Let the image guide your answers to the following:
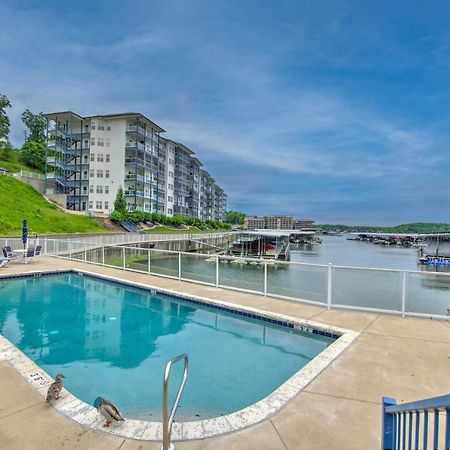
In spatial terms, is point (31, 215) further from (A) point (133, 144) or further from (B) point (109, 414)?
(B) point (109, 414)

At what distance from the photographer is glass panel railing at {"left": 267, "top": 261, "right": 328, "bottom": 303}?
7832 mm

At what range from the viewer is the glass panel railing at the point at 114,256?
13.8m

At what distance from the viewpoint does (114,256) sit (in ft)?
45.9

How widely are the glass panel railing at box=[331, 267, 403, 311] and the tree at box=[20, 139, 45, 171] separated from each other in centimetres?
6756

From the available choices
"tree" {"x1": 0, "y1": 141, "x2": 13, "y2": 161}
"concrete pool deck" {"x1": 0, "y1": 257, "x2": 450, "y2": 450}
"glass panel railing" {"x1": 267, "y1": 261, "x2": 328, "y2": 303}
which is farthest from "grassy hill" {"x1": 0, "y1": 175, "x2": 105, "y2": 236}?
"concrete pool deck" {"x1": 0, "y1": 257, "x2": 450, "y2": 450}

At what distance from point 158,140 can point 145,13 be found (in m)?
48.8

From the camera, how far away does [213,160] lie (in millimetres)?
99875

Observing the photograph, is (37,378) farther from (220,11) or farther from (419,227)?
(419,227)

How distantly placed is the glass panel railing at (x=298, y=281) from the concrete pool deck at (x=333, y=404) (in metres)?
1.86

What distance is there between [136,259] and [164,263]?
161cm

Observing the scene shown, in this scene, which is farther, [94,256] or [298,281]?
[94,256]

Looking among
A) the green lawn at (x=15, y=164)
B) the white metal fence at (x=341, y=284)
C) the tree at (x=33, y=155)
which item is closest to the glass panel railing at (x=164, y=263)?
the white metal fence at (x=341, y=284)

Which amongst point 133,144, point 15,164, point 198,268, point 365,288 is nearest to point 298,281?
point 365,288

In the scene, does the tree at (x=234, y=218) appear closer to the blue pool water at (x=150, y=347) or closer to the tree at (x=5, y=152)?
the tree at (x=5, y=152)
